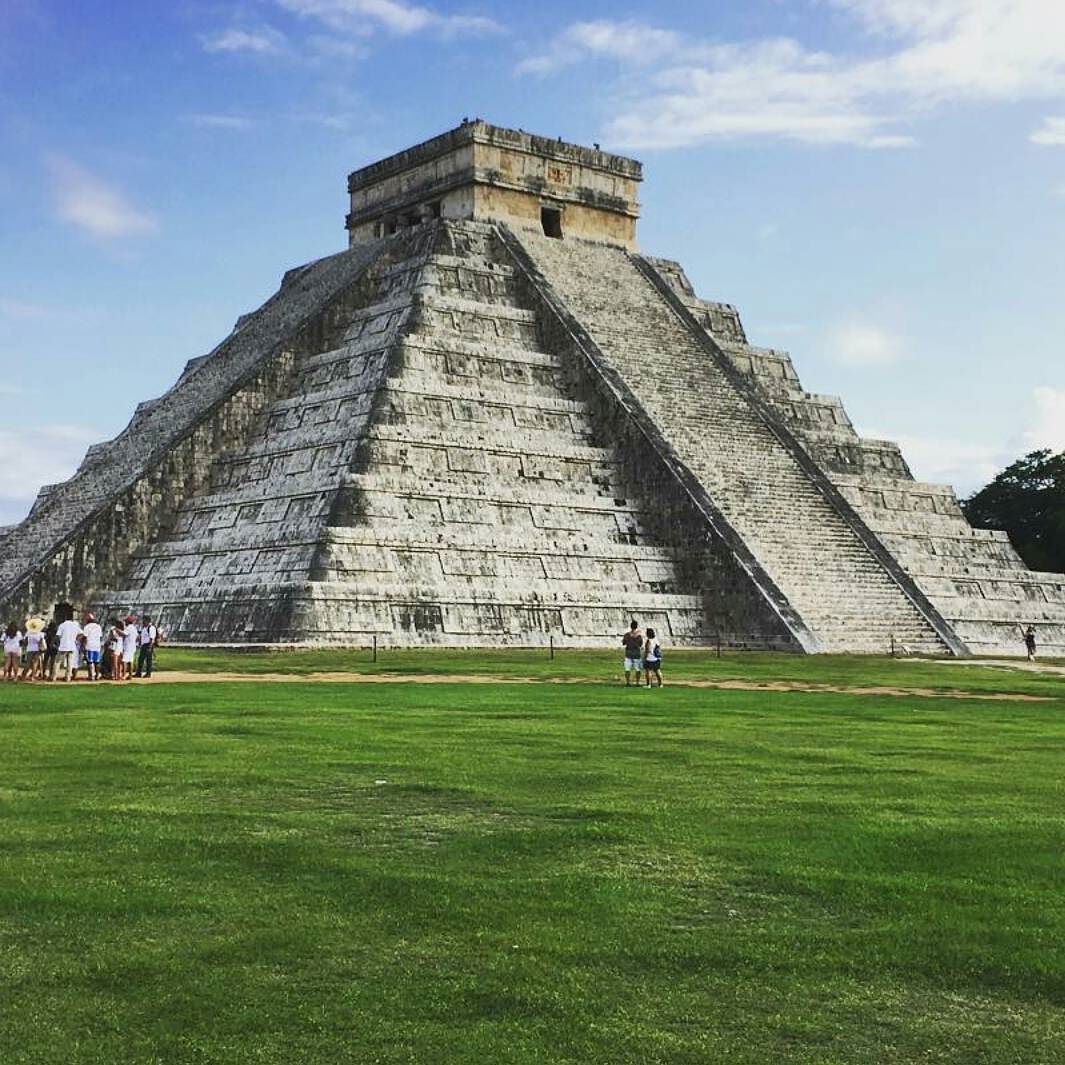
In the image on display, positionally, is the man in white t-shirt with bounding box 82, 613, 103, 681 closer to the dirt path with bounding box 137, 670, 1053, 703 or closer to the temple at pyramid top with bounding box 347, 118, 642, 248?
the dirt path with bounding box 137, 670, 1053, 703

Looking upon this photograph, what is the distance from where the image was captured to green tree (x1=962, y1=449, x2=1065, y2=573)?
50.4 metres

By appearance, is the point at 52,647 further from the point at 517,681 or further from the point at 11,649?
the point at 517,681

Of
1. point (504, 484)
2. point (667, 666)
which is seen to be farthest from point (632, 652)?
point (504, 484)

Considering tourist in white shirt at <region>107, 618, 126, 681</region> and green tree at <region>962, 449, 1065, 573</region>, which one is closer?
tourist in white shirt at <region>107, 618, 126, 681</region>

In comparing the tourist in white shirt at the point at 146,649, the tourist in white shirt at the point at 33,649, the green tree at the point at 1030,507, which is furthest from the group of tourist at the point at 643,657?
the green tree at the point at 1030,507

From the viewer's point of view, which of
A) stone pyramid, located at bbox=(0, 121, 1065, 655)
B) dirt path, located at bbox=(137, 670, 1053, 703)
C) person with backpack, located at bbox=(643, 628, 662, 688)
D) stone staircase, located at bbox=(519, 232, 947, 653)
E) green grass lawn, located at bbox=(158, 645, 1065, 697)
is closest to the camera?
dirt path, located at bbox=(137, 670, 1053, 703)

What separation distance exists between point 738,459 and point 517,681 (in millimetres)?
14753

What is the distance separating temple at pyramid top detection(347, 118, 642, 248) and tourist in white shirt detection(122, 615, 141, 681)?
67.0 ft

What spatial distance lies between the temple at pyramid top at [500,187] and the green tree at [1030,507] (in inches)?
760

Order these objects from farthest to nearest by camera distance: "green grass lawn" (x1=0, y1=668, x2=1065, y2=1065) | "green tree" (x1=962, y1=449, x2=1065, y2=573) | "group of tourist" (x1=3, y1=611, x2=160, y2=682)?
"green tree" (x1=962, y1=449, x2=1065, y2=573) → "group of tourist" (x1=3, y1=611, x2=160, y2=682) → "green grass lawn" (x1=0, y1=668, x2=1065, y2=1065)

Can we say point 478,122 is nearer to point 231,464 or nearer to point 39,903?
point 231,464

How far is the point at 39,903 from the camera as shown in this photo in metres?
6.47

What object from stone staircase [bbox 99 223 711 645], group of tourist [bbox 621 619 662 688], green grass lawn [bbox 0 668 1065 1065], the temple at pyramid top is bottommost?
green grass lawn [bbox 0 668 1065 1065]

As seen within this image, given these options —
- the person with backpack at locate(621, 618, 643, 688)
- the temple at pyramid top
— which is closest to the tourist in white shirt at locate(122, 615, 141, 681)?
the person with backpack at locate(621, 618, 643, 688)
